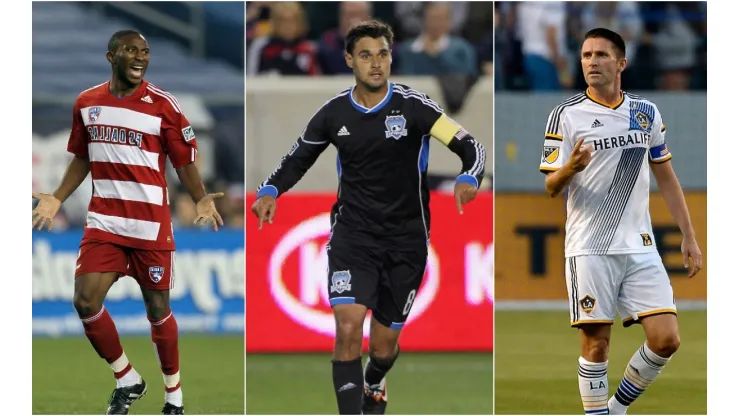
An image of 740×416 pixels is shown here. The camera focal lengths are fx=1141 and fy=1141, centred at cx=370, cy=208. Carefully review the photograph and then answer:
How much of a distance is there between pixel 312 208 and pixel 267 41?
247 centimetres

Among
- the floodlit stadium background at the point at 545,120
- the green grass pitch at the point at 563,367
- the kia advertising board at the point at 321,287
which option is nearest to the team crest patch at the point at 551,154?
the green grass pitch at the point at 563,367

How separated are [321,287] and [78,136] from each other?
13.0ft

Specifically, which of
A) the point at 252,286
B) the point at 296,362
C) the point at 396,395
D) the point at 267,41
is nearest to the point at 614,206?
the point at 396,395

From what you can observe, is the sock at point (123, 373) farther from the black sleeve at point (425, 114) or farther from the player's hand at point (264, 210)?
the black sleeve at point (425, 114)

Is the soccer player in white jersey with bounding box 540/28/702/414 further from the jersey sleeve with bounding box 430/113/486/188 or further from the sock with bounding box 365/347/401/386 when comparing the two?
the sock with bounding box 365/347/401/386

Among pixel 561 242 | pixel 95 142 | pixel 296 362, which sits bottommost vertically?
pixel 296 362

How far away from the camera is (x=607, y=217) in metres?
5.94

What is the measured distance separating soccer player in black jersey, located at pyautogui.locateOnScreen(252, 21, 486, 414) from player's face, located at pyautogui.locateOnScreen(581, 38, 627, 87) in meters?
0.71

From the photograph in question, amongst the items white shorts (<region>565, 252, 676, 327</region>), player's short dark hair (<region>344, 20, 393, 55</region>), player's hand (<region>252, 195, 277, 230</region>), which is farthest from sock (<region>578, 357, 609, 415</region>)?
player's short dark hair (<region>344, 20, 393, 55</region>)

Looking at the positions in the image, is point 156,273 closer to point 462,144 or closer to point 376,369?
point 376,369

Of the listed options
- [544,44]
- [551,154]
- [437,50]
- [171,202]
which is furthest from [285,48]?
[551,154]

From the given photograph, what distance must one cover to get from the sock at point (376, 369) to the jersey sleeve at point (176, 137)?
156 centimetres

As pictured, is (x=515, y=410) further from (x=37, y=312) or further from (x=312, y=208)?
(x=37, y=312)

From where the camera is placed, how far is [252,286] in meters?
10.5
